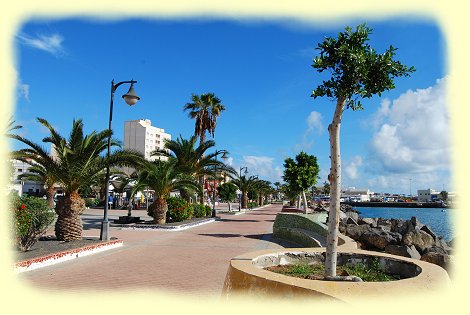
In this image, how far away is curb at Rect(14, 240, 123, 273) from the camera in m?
8.56

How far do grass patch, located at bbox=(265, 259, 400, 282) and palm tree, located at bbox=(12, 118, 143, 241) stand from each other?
350 inches

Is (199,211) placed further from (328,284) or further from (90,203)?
(328,284)

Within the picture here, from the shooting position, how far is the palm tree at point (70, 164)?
12.8m

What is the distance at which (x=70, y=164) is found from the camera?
12.7 m

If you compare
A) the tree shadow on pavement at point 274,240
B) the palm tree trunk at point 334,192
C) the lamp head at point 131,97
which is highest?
the lamp head at point 131,97

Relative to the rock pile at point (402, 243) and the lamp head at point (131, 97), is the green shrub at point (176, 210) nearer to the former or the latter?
the lamp head at point (131, 97)

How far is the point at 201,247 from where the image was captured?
1326 centimetres

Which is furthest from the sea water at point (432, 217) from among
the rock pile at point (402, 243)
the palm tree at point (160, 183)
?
the palm tree at point (160, 183)

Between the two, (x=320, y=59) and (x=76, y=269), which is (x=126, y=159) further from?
(x=320, y=59)

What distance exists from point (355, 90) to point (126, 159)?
10.8 metres

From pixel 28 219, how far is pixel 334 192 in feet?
26.7

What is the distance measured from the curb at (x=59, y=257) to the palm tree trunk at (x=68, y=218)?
134cm

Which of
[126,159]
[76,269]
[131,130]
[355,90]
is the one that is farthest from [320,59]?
[131,130]

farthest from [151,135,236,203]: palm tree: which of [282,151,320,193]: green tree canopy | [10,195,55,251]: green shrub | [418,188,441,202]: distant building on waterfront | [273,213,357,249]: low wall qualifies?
Result: [418,188,441,202]: distant building on waterfront
